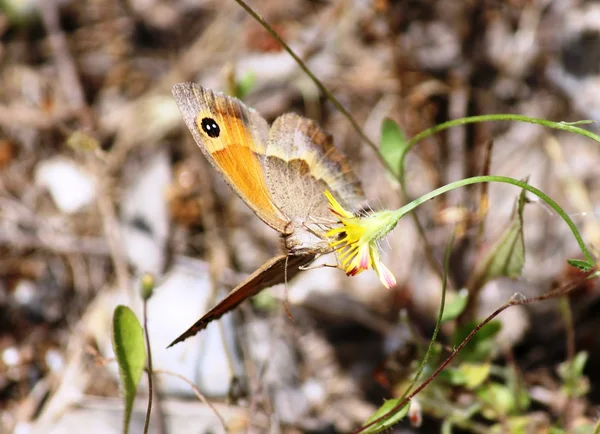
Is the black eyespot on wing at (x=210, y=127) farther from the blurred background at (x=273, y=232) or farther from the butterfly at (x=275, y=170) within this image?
the blurred background at (x=273, y=232)

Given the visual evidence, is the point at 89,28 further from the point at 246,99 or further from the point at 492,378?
the point at 492,378

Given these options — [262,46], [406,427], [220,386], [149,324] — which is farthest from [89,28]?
[406,427]

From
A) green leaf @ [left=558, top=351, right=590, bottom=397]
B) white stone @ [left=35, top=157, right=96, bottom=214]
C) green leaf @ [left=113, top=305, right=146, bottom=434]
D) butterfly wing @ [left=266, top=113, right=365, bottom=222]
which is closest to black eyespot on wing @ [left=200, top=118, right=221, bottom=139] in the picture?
butterfly wing @ [left=266, top=113, right=365, bottom=222]

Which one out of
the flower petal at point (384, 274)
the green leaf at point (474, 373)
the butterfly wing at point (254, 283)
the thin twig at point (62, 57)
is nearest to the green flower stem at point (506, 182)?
the flower petal at point (384, 274)

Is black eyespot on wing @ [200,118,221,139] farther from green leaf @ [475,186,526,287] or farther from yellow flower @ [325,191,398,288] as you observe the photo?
green leaf @ [475,186,526,287]

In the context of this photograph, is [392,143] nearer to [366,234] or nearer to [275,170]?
[275,170]

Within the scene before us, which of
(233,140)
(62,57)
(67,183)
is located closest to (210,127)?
(233,140)
